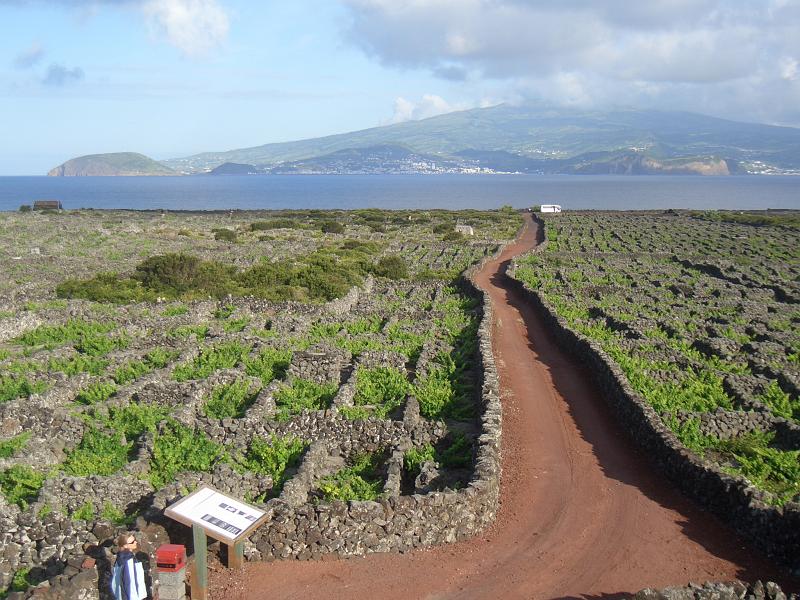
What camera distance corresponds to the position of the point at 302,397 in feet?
57.8

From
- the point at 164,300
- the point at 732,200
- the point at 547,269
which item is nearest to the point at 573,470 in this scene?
the point at 164,300

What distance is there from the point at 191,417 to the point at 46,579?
20.7 ft

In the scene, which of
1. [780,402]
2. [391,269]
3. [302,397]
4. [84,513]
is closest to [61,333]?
[302,397]

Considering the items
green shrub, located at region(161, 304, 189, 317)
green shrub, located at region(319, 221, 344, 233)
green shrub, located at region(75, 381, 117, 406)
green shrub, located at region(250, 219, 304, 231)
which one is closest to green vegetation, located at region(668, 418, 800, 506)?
green shrub, located at region(75, 381, 117, 406)

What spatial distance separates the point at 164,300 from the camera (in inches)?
1198

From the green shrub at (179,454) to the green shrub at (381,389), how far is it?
417cm

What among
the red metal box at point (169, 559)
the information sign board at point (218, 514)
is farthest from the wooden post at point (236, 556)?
the red metal box at point (169, 559)

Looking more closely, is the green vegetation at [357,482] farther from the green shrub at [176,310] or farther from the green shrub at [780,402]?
the green shrub at [176,310]

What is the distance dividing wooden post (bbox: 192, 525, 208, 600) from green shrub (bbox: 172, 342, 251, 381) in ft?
32.7

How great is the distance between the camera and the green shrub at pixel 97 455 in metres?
13.4

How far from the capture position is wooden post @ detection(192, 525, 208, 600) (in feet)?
29.9

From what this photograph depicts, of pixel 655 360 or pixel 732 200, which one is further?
pixel 732 200

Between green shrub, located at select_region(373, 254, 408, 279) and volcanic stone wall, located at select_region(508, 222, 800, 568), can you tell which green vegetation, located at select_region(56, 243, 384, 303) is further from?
volcanic stone wall, located at select_region(508, 222, 800, 568)

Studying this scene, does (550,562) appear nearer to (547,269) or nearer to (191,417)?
(191,417)
